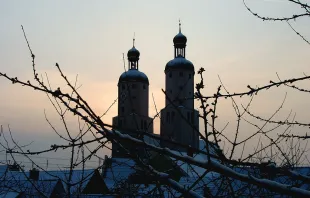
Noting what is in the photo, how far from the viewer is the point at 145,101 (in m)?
50.5

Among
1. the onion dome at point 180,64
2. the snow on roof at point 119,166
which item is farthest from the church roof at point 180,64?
the snow on roof at point 119,166

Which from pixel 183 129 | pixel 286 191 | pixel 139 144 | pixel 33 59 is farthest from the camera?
pixel 183 129

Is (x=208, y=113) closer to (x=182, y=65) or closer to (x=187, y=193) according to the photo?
(x=187, y=193)

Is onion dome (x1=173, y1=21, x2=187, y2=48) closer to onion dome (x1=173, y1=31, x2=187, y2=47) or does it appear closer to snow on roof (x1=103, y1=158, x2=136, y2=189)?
onion dome (x1=173, y1=31, x2=187, y2=47)

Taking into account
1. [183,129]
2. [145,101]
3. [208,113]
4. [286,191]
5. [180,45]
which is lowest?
→ [286,191]

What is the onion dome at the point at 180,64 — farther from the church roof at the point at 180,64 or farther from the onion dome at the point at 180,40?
the onion dome at the point at 180,40

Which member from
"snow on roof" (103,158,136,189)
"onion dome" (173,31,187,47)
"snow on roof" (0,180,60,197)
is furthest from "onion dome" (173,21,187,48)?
"snow on roof" (103,158,136,189)

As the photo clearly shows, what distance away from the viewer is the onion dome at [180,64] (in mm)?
48094

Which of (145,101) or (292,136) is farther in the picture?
(145,101)

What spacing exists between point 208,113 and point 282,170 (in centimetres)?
47

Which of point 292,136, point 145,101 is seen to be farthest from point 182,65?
point 292,136

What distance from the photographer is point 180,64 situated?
4816cm

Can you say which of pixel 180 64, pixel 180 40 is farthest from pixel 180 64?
pixel 180 40

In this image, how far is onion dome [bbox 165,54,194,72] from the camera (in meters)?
48.1
